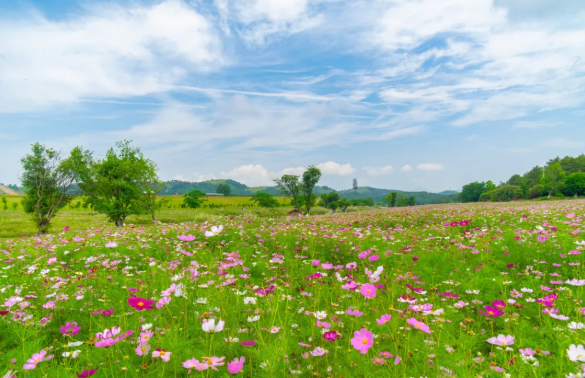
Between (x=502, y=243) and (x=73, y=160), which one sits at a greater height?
(x=73, y=160)

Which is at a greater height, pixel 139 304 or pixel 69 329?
pixel 139 304

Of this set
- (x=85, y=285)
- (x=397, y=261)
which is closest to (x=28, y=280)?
(x=85, y=285)

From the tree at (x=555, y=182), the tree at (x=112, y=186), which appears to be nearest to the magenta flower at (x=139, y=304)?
the tree at (x=112, y=186)

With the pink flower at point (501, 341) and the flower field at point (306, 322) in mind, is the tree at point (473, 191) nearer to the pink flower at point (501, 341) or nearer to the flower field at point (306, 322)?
the flower field at point (306, 322)

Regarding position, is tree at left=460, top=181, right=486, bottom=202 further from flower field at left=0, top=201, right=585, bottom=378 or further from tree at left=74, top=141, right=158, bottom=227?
flower field at left=0, top=201, right=585, bottom=378

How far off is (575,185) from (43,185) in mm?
101458

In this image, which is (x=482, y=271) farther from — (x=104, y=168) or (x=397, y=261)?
(x=104, y=168)

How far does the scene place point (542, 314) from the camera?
3676 mm

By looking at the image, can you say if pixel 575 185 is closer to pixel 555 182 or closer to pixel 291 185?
pixel 555 182

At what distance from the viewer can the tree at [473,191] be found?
133875 millimetres

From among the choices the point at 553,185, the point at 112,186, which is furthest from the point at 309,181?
the point at 553,185

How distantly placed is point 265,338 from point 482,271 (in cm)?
410

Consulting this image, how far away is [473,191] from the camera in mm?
135750

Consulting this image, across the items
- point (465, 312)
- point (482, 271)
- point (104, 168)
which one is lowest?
point (465, 312)
